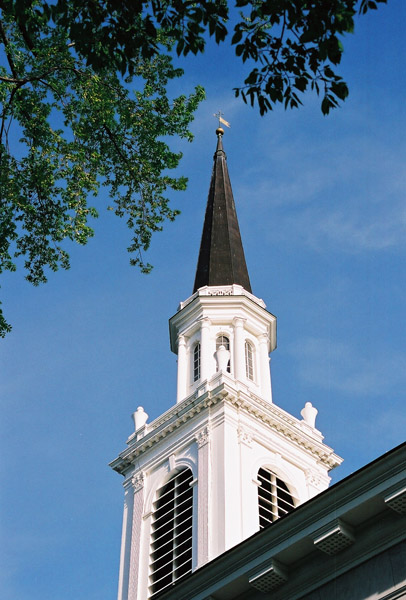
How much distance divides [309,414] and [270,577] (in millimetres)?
30870

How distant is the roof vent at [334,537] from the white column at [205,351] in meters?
30.3

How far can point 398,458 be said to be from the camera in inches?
693

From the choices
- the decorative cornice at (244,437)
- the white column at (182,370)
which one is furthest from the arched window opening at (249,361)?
the decorative cornice at (244,437)

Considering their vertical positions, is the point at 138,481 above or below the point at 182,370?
below

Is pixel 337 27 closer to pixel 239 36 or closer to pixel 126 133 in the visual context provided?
pixel 239 36

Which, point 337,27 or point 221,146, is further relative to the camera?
point 221,146

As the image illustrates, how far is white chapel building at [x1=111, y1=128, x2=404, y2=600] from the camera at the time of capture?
4188cm

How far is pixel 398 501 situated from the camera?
17500 millimetres

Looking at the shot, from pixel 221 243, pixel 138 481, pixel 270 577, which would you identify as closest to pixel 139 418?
pixel 138 481

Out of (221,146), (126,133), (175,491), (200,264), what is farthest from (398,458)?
(221,146)

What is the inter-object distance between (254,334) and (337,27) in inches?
1569

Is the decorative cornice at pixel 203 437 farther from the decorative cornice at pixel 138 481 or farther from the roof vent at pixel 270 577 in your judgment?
the roof vent at pixel 270 577

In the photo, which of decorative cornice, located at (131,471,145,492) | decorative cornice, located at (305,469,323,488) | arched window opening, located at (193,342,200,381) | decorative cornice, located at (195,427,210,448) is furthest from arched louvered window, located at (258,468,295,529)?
arched window opening, located at (193,342,200,381)

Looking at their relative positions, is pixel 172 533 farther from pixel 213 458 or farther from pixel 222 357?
pixel 222 357
